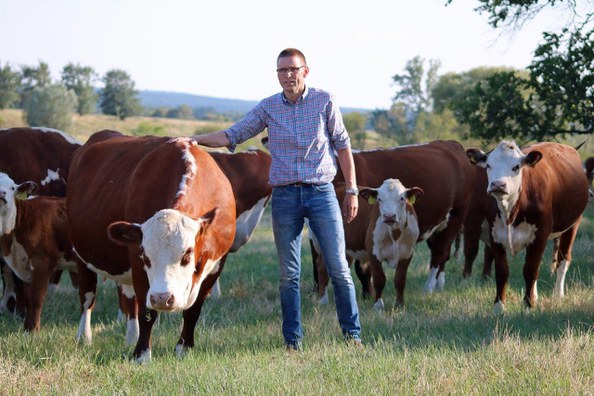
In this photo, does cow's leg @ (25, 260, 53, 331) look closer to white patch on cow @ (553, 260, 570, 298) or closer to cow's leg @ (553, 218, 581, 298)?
cow's leg @ (553, 218, 581, 298)

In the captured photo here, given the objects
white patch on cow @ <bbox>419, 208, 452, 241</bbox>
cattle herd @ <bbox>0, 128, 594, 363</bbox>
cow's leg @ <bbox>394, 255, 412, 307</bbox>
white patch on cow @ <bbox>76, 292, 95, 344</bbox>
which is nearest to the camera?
cattle herd @ <bbox>0, 128, 594, 363</bbox>

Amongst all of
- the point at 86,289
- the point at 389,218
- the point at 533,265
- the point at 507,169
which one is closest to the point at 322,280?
the point at 389,218

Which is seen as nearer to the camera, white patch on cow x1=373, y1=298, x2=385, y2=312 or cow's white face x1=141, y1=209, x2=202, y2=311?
cow's white face x1=141, y1=209, x2=202, y2=311

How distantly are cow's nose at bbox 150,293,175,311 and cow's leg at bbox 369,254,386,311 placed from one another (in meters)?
3.97

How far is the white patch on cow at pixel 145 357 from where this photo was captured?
Answer: 20.0 ft

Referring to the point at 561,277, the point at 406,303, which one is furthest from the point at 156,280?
the point at 561,277

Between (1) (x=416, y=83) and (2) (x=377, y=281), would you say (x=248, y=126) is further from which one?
(1) (x=416, y=83)

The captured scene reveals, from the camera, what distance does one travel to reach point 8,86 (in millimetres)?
72938

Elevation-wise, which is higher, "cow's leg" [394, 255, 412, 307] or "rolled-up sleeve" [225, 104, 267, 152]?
"rolled-up sleeve" [225, 104, 267, 152]

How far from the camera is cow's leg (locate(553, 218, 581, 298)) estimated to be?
970 centimetres

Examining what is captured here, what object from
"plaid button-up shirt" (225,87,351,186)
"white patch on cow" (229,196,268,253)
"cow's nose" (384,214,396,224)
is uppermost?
"plaid button-up shirt" (225,87,351,186)

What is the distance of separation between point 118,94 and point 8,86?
1604 centimetres

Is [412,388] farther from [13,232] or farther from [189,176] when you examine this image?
[13,232]

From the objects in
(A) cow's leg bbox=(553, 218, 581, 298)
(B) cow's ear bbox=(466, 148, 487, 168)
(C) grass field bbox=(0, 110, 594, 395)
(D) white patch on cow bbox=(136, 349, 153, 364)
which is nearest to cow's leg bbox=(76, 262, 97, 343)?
(C) grass field bbox=(0, 110, 594, 395)
